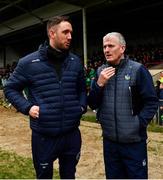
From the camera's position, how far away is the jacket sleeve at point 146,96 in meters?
3.71

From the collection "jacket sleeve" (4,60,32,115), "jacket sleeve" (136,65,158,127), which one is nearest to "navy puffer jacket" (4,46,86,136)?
"jacket sleeve" (4,60,32,115)

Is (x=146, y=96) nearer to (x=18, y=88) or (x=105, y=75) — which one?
(x=105, y=75)

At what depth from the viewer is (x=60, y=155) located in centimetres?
384

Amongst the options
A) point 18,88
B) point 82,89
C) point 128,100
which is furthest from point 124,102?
point 18,88

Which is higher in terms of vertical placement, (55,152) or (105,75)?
(105,75)

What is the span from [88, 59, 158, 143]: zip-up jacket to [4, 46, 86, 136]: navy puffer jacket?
229mm

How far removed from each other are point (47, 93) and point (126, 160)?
3.01 ft

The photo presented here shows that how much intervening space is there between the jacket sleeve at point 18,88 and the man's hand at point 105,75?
2.14 feet

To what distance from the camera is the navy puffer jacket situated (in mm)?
3697

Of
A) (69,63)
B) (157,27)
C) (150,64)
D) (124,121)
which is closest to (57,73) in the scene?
(69,63)

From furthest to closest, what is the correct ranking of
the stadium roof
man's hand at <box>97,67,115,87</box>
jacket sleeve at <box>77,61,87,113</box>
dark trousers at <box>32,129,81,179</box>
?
the stadium roof, jacket sleeve at <box>77,61,87,113</box>, dark trousers at <box>32,129,81,179</box>, man's hand at <box>97,67,115,87</box>

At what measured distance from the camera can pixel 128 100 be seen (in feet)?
12.2

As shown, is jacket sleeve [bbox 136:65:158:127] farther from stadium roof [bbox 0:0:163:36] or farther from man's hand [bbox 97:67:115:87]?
stadium roof [bbox 0:0:163:36]

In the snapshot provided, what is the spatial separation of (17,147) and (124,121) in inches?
195
